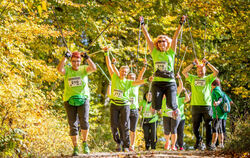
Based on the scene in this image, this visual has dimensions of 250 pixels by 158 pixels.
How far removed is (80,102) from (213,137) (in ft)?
12.6

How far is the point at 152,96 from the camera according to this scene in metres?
7.48

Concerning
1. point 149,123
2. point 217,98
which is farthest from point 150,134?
point 217,98

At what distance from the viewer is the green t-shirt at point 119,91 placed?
8.61 metres

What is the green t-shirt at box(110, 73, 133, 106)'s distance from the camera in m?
8.61

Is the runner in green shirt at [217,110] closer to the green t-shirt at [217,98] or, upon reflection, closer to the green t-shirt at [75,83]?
the green t-shirt at [217,98]

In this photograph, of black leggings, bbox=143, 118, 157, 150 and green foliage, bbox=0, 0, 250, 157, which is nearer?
green foliage, bbox=0, 0, 250, 157

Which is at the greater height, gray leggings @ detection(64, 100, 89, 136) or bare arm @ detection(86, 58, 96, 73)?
bare arm @ detection(86, 58, 96, 73)

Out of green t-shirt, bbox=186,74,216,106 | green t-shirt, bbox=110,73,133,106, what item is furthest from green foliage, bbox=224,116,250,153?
green t-shirt, bbox=110,73,133,106

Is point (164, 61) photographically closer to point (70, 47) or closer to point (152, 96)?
point (152, 96)

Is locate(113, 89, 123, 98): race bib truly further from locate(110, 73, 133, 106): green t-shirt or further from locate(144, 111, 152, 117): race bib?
locate(144, 111, 152, 117): race bib

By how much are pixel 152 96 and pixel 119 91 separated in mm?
1341

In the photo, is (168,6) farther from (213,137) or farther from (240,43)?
(213,137)

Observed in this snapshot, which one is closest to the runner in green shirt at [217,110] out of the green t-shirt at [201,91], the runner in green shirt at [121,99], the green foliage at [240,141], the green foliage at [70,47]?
the green t-shirt at [201,91]

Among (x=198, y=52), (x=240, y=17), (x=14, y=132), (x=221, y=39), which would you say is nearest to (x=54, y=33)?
(x=14, y=132)
